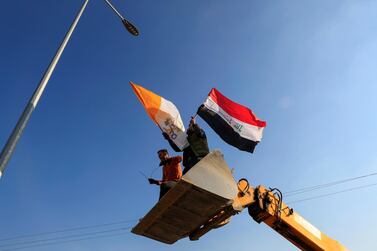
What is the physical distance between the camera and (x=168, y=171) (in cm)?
836

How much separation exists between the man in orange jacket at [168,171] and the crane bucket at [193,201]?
2.64ft

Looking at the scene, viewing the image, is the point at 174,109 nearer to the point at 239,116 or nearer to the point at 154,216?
the point at 239,116

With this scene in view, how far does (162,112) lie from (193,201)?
2.88m

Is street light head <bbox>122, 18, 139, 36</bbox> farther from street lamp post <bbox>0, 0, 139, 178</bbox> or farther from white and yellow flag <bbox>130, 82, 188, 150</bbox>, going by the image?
white and yellow flag <bbox>130, 82, 188, 150</bbox>

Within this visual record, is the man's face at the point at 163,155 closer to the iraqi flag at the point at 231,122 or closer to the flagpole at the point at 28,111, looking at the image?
the iraqi flag at the point at 231,122

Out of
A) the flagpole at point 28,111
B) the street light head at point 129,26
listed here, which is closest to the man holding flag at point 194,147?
the flagpole at point 28,111

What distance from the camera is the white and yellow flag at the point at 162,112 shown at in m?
8.91

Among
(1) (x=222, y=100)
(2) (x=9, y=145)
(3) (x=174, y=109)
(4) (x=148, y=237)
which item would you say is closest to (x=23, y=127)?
(2) (x=9, y=145)

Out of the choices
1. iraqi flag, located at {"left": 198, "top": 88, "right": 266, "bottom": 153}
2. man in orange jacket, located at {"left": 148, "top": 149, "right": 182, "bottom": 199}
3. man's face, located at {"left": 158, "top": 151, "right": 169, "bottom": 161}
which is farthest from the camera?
iraqi flag, located at {"left": 198, "top": 88, "right": 266, "bottom": 153}

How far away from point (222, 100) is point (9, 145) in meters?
5.24

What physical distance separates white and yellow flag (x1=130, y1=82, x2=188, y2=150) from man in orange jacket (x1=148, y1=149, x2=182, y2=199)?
1.71ft

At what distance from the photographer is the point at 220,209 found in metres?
7.29

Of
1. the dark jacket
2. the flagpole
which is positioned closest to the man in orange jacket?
the dark jacket

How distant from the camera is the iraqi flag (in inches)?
359
